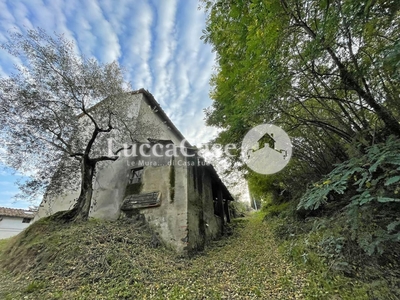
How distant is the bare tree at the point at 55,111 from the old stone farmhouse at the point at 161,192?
900mm

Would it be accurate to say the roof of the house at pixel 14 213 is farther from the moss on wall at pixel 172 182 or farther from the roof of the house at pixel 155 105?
the moss on wall at pixel 172 182

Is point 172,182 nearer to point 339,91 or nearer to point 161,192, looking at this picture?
point 161,192

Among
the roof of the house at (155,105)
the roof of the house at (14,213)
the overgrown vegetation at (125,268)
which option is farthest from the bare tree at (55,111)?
the roof of the house at (14,213)

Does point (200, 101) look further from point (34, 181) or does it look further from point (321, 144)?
point (34, 181)

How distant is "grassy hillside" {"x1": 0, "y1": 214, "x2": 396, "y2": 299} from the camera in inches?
132

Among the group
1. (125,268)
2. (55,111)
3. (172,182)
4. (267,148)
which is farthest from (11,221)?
(267,148)

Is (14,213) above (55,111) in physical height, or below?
below

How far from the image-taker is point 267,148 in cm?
586

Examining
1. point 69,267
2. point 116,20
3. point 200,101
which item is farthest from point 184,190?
point 116,20

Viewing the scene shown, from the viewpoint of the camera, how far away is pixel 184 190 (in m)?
6.11

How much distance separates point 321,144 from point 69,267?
23.2 ft

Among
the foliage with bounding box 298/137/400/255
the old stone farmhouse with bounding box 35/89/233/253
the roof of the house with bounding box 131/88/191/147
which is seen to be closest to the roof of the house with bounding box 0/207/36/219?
the old stone farmhouse with bounding box 35/89/233/253

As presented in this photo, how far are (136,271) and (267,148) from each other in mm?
4834

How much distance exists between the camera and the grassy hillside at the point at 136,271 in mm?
3344
